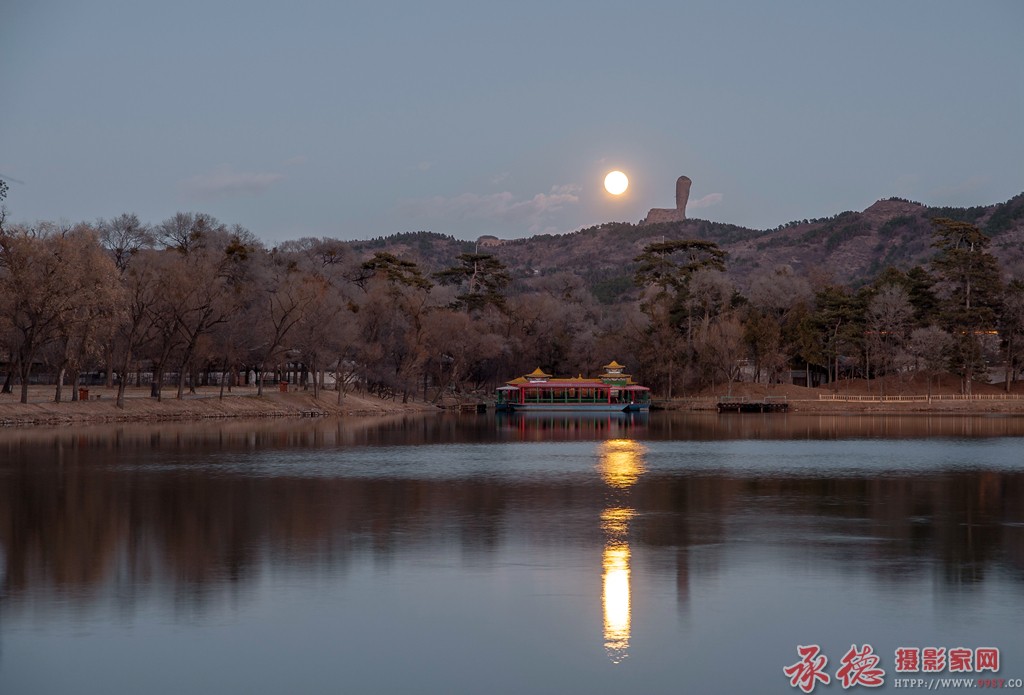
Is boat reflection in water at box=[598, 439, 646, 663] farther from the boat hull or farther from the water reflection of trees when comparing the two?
the boat hull

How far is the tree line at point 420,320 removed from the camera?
224 ft

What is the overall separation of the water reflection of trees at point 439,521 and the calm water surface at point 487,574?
0.38ft

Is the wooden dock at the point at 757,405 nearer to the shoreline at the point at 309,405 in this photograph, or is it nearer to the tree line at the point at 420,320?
the shoreline at the point at 309,405

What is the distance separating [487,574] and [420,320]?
8555 centimetres

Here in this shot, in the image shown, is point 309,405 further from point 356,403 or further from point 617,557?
point 617,557

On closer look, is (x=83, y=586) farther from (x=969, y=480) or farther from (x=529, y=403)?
(x=529, y=403)

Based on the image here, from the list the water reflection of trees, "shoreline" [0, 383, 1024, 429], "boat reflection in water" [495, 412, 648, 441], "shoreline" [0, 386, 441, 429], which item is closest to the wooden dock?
"shoreline" [0, 383, 1024, 429]

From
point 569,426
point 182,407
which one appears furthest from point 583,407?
point 182,407

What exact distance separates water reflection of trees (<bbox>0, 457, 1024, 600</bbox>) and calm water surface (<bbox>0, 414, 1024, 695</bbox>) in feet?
0.38

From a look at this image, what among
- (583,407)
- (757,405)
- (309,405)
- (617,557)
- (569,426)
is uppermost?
(309,405)

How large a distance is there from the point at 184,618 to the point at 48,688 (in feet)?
10.8

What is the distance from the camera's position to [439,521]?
27.3 m

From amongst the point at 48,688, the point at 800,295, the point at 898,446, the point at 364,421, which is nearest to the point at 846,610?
the point at 48,688

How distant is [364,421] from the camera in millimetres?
81500
